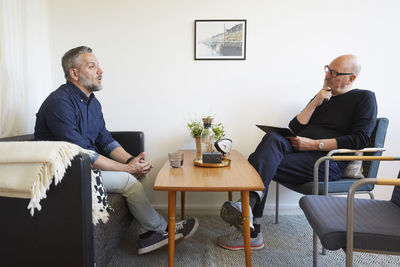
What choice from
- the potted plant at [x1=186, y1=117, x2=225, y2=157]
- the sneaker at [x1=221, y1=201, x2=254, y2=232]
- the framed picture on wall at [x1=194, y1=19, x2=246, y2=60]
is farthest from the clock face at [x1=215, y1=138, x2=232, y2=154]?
the framed picture on wall at [x1=194, y1=19, x2=246, y2=60]

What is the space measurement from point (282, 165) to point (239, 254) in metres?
0.66

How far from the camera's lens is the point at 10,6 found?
195 centimetres

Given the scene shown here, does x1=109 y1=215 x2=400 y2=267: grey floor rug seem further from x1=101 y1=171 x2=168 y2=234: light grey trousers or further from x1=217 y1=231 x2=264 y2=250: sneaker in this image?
x1=101 y1=171 x2=168 y2=234: light grey trousers

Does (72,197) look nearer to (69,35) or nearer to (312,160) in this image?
(312,160)

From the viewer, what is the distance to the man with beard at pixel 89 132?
1665 millimetres

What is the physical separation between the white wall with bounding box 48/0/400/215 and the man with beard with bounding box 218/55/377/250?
1.17 ft

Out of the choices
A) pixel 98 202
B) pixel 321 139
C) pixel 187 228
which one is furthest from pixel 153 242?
pixel 321 139

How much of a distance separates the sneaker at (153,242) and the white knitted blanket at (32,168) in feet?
2.76

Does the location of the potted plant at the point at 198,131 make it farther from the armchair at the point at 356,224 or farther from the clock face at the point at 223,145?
the armchair at the point at 356,224

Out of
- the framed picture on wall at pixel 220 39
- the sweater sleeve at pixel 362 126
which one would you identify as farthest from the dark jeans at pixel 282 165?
the framed picture on wall at pixel 220 39

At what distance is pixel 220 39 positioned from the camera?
2.49 metres

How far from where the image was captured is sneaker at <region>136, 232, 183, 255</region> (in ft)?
5.79

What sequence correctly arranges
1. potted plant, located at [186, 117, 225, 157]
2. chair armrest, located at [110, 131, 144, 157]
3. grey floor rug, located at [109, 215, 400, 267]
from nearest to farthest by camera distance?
1. grey floor rug, located at [109, 215, 400, 267]
2. potted plant, located at [186, 117, 225, 157]
3. chair armrest, located at [110, 131, 144, 157]

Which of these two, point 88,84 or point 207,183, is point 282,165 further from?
point 88,84
